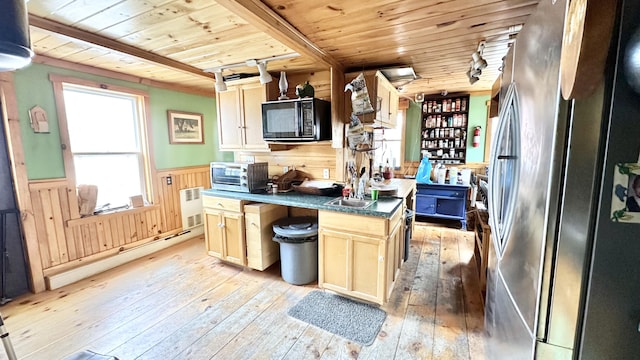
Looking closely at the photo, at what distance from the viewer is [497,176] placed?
1486 mm

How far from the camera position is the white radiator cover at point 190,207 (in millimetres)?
4031

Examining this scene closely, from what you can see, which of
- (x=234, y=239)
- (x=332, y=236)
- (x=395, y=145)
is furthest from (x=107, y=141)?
(x=395, y=145)

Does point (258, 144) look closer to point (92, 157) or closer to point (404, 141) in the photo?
point (92, 157)

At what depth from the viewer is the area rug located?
2.02 m

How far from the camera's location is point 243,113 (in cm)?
314

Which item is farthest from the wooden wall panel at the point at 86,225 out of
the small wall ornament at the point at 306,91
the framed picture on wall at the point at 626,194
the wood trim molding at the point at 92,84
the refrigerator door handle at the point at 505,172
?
the framed picture on wall at the point at 626,194

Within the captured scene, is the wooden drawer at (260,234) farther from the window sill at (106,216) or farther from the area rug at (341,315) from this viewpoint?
the window sill at (106,216)

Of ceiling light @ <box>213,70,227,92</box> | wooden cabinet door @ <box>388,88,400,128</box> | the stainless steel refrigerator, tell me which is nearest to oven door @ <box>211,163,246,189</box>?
ceiling light @ <box>213,70,227,92</box>

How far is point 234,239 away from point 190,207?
1602 millimetres

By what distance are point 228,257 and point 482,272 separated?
8.48 feet

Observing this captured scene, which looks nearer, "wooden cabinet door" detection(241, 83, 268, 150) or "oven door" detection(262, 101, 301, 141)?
"oven door" detection(262, 101, 301, 141)

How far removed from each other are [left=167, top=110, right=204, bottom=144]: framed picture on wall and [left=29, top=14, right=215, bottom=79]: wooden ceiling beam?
3.79 feet

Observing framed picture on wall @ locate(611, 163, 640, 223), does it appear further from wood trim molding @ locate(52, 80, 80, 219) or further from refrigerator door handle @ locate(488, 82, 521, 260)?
wood trim molding @ locate(52, 80, 80, 219)

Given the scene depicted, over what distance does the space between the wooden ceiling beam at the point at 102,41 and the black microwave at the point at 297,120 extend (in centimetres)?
99
